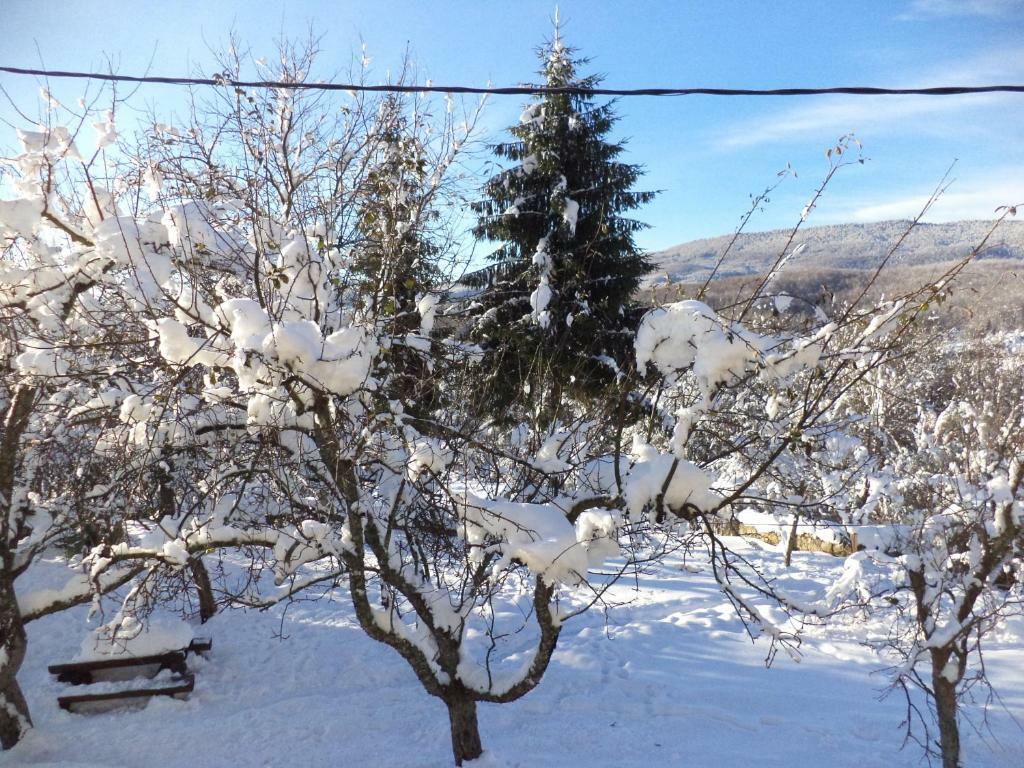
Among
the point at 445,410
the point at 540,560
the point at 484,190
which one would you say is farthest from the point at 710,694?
the point at 484,190

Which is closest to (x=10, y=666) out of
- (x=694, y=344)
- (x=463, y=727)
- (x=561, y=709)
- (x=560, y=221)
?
(x=463, y=727)

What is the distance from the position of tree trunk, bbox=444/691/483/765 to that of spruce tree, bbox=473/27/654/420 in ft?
21.1

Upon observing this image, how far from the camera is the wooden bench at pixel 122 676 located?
745 cm

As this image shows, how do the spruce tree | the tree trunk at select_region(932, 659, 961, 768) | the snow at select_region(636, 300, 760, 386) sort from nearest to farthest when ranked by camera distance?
1. the snow at select_region(636, 300, 760, 386)
2. the tree trunk at select_region(932, 659, 961, 768)
3. the spruce tree

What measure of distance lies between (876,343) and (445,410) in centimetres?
380

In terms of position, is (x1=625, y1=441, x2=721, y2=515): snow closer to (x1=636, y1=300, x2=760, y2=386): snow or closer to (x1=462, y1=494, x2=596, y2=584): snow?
(x1=462, y1=494, x2=596, y2=584): snow

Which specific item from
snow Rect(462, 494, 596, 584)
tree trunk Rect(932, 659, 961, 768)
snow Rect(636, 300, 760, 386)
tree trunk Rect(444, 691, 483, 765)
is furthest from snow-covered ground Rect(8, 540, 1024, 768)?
snow Rect(636, 300, 760, 386)

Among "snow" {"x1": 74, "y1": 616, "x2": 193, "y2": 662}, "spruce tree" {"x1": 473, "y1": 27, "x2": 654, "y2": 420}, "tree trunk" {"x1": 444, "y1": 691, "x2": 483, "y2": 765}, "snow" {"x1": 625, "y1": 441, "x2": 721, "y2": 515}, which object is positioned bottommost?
"snow" {"x1": 74, "y1": 616, "x2": 193, "y2": 662}

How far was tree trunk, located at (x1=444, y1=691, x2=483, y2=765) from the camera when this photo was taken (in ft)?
16.3

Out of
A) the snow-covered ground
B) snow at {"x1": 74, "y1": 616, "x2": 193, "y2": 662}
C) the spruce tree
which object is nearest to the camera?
the snow-covered ground

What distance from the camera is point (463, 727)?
5.08 m

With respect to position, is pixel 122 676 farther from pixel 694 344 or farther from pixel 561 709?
pixel 694 344

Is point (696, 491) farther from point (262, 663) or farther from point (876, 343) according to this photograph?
point (262, 663)

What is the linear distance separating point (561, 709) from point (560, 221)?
8.13 metres
